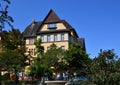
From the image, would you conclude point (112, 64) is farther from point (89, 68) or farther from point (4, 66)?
point (4, 66)

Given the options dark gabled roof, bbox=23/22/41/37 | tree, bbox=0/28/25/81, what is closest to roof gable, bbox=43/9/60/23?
dark gabled roof, bbox=23/22/41/37

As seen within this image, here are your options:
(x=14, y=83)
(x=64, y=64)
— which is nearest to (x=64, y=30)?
(x=64, y=64)

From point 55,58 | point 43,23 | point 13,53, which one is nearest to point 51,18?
point 43,23

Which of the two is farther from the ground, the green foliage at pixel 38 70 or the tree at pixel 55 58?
the tree at pixel 55 58

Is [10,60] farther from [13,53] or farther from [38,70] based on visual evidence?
[38,70]

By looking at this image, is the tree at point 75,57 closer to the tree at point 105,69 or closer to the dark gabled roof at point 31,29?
the dark gabled roof at point 31,29

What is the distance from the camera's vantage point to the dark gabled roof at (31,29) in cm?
8594

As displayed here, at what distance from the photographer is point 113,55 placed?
26688 mm

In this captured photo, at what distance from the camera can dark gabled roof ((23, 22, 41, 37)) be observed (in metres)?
85.9

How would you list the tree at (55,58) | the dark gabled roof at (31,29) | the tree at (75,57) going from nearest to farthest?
the tree at (55,58) < the tree at (75,57) < the dark gabled roof at (31,29)

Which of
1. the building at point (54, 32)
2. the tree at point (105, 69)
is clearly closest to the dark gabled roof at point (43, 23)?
the building at point (54, 32)

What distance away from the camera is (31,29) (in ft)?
289

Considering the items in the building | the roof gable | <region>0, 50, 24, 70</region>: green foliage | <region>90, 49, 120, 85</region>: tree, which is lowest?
<region>90, 49, 120, 85</region>: tree

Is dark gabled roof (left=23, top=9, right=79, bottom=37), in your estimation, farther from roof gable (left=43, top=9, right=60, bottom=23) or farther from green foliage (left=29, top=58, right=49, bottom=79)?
green foliage (left=29, top=58, right=49, bottom=79)
